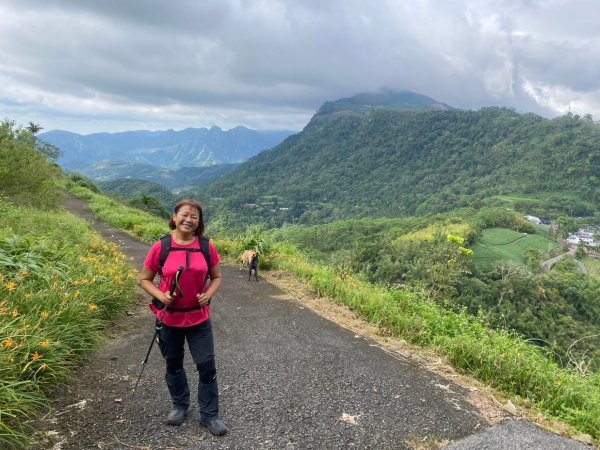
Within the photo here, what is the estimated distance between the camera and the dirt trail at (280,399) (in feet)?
9.20

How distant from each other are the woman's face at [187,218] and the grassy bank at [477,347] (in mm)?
3178

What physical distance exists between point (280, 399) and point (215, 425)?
709 mm

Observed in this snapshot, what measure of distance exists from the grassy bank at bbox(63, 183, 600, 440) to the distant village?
238 feet

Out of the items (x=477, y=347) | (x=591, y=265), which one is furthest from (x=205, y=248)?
(x=591, y=265)

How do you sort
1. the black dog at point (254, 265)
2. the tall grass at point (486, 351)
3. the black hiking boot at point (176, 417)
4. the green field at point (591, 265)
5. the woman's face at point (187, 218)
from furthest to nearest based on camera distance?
1. the green field at point (591, 265)
2. the black dog at point (254, 265)
3. the tall grass at point (486, 351)
4. the black hiking boot at point (176, 417)
5. the woman's face at point (187, 218)

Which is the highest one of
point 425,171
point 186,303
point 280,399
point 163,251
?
point 425,171

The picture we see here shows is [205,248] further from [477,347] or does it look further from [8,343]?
[477,347]

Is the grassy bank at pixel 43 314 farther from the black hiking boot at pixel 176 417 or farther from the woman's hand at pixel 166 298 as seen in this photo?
the woman's hand at pixel 166 298

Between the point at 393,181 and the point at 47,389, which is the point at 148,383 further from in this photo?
the point at 393,181

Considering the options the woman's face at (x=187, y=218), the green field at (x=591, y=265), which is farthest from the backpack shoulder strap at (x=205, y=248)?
the green field at (x=591, y=265)

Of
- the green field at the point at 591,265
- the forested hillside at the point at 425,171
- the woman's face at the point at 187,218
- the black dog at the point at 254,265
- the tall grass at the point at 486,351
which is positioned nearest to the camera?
the woman's face at the point at 187,218

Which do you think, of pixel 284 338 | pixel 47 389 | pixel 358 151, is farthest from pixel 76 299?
pixel 358 151

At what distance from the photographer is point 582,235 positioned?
240ft

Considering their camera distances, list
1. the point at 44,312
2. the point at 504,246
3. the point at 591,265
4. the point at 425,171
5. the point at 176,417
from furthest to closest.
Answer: the point at 425,171 → the point at 504,246 → the point at 591,265 → the point at 44,312 → the point at 176,417
